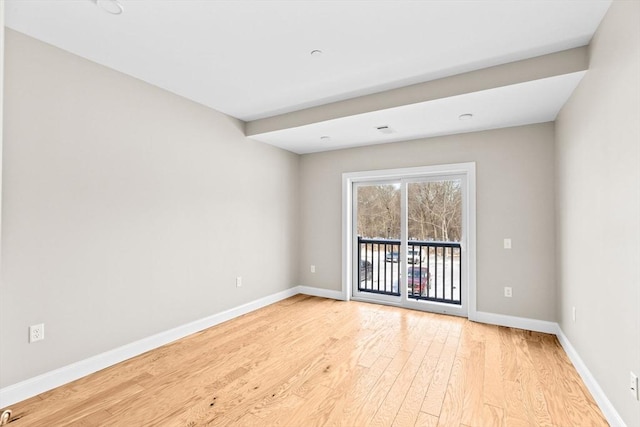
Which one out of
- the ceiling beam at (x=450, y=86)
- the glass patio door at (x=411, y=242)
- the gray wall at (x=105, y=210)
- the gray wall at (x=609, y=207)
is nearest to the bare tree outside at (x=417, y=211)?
the glass patio door at (x=411, y=242)

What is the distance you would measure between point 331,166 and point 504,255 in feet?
8.53

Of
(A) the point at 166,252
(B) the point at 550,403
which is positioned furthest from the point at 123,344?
(B) the point at 550,403

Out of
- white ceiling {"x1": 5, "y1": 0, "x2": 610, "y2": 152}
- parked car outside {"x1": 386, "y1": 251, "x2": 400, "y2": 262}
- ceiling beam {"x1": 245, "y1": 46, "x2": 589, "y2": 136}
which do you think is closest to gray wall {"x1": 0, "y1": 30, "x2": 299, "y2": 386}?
white ceiling {"x1": 5, "y1": 0, "x2": 610, "y2": 152}

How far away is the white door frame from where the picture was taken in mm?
4004

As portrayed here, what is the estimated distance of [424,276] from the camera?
4.52 meters

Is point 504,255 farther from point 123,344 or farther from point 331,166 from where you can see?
point 123,344

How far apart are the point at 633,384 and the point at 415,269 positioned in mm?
2799

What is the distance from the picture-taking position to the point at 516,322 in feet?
12.3

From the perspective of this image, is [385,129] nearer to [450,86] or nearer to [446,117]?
[446,117]

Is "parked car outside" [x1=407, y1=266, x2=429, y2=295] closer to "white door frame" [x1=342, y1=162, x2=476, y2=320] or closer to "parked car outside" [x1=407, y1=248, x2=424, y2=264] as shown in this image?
"parked car outside" [x1=407, y1=248, x2=424, y2=264]

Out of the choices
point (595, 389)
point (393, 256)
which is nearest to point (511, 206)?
point (393, 256)

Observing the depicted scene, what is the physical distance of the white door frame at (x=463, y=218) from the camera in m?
4.00

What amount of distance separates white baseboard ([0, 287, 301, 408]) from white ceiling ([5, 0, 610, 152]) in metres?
2.44

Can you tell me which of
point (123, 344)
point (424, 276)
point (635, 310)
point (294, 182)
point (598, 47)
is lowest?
point (123, 344)
